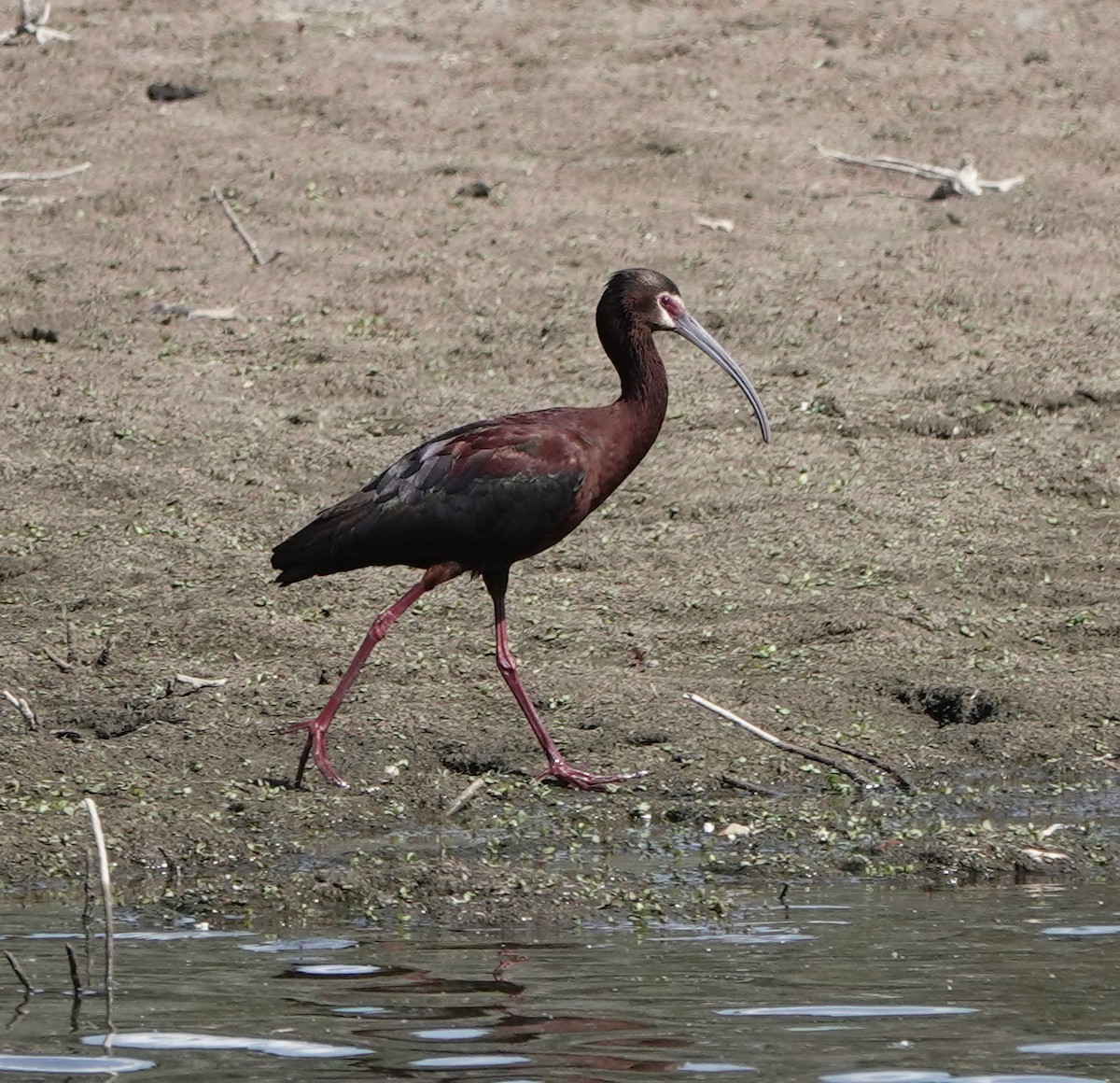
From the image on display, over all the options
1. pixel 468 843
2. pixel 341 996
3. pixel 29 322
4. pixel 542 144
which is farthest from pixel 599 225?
pixel 341 996

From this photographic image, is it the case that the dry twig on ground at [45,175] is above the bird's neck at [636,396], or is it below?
above

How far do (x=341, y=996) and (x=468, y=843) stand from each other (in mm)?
1502

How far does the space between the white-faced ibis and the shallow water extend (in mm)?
1590

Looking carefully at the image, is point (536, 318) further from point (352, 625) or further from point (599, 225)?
point (352, 625)

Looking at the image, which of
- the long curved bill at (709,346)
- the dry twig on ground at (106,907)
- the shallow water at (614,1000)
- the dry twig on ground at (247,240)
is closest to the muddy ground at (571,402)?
the dry twig on ground at (247,240)

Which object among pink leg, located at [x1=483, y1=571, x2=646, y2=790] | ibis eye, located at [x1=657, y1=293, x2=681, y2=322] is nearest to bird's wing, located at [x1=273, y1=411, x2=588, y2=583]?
pink leg, located at [x1=483, y1=571, x2=646, y2=790]

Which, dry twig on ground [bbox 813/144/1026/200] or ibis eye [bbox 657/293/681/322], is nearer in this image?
ibis eye [bbox 657/293/681/322]

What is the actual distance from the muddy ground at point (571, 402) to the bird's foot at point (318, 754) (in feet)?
0.19

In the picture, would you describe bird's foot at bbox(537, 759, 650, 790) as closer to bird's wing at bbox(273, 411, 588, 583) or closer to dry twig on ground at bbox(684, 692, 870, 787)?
dry twig on ground at bbox(684, 692, 870, 787)

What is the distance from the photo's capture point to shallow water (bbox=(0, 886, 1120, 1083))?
4785 mm

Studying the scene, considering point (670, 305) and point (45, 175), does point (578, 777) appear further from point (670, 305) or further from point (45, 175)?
point (45, 175)

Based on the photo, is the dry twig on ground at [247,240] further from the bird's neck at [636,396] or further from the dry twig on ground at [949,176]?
the bird's neck at [636,396]

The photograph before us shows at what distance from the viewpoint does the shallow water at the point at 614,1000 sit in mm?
4785

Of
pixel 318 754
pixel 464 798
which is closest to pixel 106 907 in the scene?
pixel 464 798
